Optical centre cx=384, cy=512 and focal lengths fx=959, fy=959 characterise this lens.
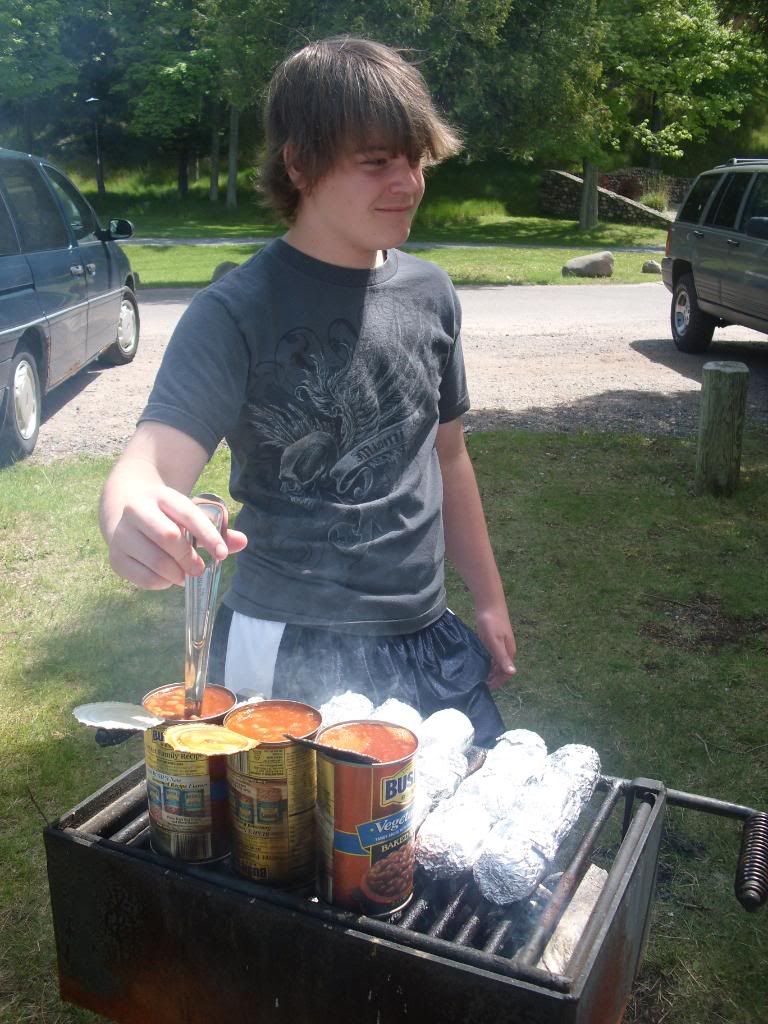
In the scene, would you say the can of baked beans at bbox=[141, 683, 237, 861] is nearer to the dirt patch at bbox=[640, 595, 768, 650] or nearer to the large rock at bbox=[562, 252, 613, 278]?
the dirt patch at bbox=[640, 595, 768, 650]

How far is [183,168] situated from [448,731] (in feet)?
120

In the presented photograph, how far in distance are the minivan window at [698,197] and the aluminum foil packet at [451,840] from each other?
32.5 feet

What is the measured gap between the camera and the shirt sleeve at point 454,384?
6.97ft

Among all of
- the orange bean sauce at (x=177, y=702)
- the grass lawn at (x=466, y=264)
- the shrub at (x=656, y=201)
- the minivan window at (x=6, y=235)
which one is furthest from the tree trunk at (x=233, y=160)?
the orange bean sauce at (x=177, y=702)

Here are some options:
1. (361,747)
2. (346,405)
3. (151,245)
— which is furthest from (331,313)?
(151,245)

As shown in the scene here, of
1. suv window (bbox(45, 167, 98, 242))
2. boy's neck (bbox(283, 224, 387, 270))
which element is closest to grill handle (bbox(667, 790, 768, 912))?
boy's neck (bbox(283, 224, 387, 270))

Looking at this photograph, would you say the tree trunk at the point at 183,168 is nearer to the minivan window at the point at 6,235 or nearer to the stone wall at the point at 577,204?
the stone wall at the point at 577,204

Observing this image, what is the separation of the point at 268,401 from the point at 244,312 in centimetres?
17

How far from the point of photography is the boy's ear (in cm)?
178

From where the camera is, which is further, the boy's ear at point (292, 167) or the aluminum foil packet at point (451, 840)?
the boy's ear at point (292, 167)

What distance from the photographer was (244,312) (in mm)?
1751

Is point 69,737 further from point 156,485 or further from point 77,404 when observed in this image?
point 77,404

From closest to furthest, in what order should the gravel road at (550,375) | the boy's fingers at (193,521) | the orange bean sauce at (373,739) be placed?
the boy's fingers at (193,521) < the orange bean sauce at (373,739) < the gravel road at (550,375)

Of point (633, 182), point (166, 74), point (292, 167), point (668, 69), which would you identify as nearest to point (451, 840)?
point (292, 167)
